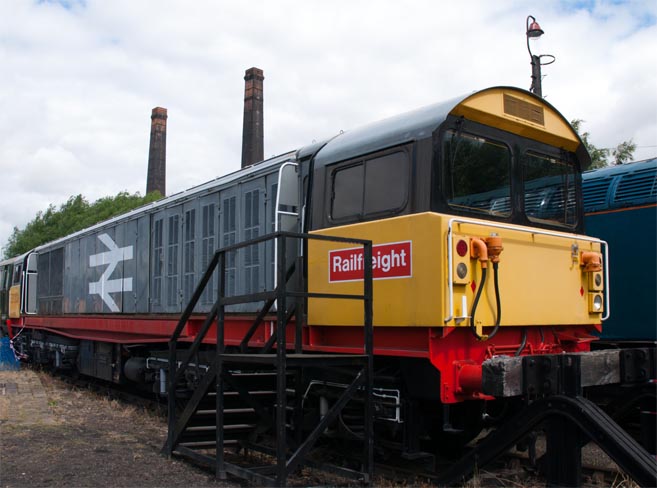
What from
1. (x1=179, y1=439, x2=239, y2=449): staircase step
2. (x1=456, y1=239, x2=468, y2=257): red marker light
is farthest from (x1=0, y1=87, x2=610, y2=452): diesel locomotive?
(x1=179, y1=439, x2=239, y2=449): staircase step

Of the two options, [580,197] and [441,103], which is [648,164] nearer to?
[580,197]

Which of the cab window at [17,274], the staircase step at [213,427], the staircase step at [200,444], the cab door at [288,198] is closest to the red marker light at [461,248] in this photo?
the cab door at [288,198]

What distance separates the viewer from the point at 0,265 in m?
21.4

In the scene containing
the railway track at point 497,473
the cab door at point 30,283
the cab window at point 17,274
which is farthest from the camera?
the cab window at point 17,274

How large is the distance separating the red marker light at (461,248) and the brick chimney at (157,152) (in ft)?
114

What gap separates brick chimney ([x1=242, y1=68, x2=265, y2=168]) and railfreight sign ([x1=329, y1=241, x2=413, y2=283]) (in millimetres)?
24985

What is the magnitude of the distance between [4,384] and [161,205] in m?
6.22

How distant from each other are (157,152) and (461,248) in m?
35.4

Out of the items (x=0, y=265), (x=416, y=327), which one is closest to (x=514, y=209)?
(x=416, y=327)

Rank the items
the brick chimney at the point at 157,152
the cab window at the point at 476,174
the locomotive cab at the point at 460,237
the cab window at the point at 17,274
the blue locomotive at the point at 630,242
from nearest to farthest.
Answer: the locomotive cab at the point at 460,237, the cab window at the point at 476,174, the blue locomotive at the point at 630,242, the cab window at the point at 17,274, the brick chimney at the point at 157,152

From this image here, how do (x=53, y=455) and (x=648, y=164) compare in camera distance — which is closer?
(x=53, y=455)

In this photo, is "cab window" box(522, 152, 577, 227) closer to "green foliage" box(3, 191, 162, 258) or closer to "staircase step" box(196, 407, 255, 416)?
"staircase step" box(196, 407, 255, 416)

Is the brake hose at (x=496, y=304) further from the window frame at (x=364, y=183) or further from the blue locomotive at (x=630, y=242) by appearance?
the blue locomotive at (x=630, y=242)

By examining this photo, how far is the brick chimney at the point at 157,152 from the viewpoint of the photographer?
126ft
